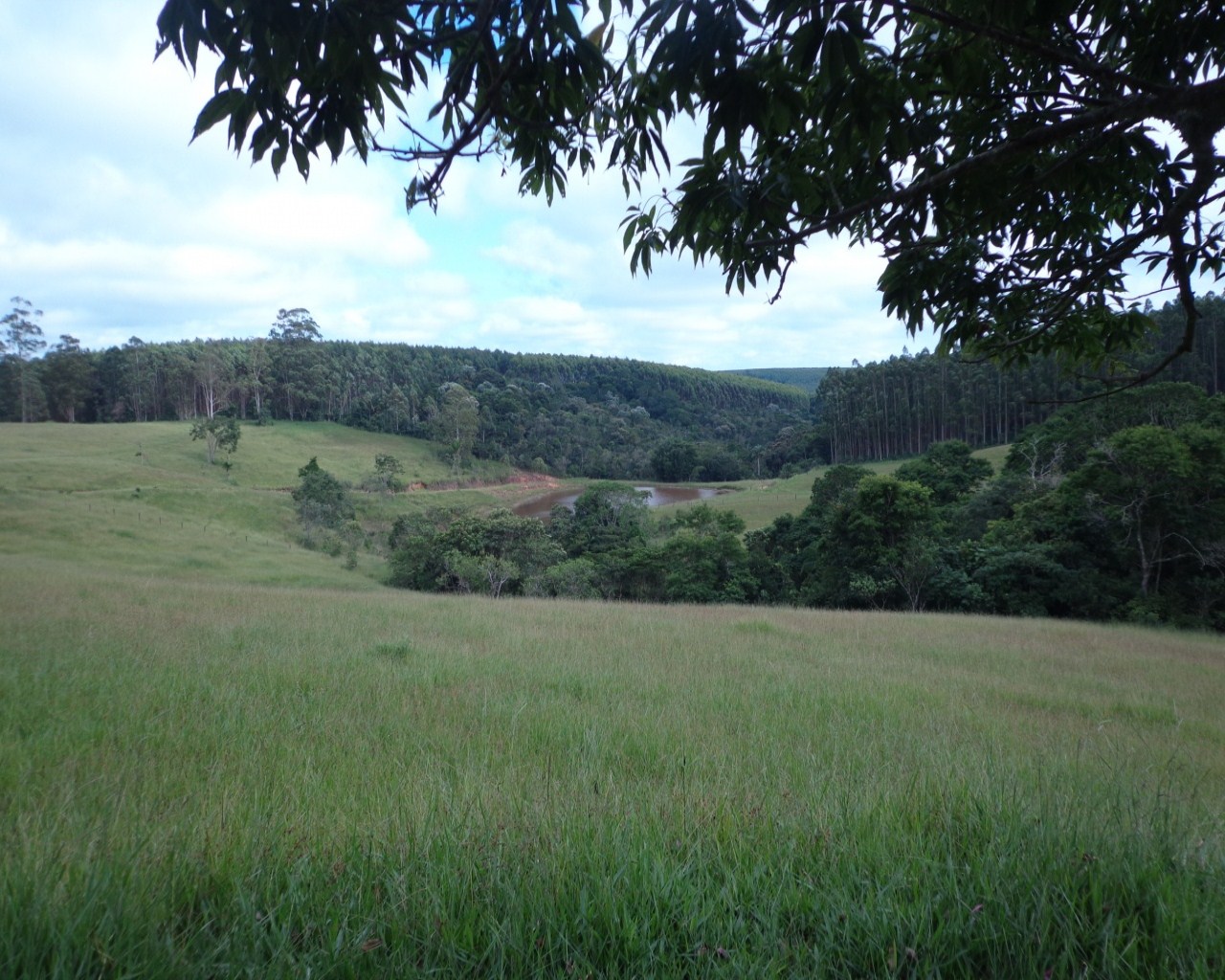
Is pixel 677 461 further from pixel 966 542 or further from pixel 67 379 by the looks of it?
pixel 67 379

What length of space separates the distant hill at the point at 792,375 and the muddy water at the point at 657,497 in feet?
331

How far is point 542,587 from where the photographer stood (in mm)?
Result: 27312

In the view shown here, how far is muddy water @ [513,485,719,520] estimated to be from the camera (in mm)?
57844

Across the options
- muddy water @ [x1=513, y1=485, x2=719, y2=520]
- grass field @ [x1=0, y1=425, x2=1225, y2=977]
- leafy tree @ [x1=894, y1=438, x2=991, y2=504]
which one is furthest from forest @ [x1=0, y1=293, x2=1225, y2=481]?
grass field @ [x1=0, y1=425, x2=1225, y2=977]

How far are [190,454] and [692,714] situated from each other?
63.9 meters

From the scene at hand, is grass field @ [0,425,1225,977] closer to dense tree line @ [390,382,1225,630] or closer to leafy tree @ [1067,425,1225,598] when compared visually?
leafy tree @ [1067,425,1225,598]

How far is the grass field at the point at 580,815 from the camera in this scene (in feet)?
5.60

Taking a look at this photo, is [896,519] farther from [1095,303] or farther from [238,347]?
[238,347]

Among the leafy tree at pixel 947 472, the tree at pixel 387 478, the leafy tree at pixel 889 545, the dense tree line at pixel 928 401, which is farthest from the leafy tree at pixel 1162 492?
the tree at pixel 387 478

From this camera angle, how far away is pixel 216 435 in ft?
183

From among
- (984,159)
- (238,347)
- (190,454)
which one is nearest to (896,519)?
(984,159)

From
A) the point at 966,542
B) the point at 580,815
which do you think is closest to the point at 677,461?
the point at 966,542

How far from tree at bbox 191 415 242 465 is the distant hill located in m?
129

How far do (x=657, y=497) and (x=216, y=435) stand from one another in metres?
38.6
